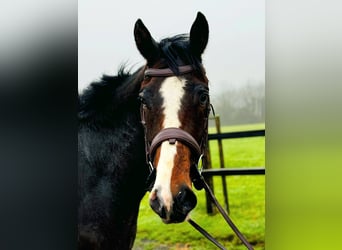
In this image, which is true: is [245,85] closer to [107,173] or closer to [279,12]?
[279,12]

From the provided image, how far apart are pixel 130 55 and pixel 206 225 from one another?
0.81m

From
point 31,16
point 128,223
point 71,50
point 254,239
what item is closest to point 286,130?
point 254,239

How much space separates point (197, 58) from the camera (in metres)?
2.16

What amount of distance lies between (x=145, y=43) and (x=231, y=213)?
82 cm

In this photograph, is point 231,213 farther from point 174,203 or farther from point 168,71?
point 168,71

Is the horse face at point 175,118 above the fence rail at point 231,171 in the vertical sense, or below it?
above

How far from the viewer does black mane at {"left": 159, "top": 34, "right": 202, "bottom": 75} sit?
6.97 ft

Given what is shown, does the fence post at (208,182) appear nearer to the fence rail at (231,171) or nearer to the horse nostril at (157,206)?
the fence rail at (231,171)

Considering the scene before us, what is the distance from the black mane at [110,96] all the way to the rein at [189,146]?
9 centimetres

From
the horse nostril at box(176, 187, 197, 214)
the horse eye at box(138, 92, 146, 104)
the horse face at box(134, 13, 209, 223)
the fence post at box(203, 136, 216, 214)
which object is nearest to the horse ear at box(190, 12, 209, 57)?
the horse face at box(134, 13, 209, 223)

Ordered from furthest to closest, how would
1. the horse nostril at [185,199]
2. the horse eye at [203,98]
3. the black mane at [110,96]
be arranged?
the black mane at [110,96] < the horse eye at [203,98] < the horse nostril at [185,199]

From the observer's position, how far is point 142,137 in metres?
2.21

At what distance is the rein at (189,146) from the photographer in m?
2.00

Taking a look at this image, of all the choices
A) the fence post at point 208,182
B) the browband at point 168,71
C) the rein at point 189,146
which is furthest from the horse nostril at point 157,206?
the browband at point 168,71
